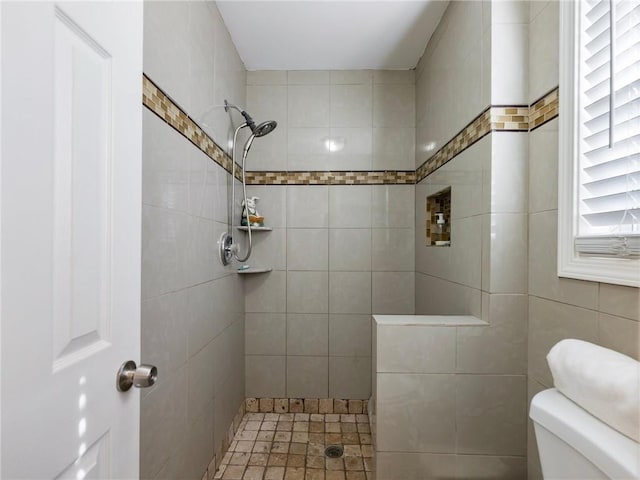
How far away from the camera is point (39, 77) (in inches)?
18.0

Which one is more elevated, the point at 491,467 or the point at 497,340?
the point at 497,340

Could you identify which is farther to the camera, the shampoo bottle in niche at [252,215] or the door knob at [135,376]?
the shampoo bottle in niche at [252,215]

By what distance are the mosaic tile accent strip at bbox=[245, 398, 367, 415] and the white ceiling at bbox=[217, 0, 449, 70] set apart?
2.33 meters

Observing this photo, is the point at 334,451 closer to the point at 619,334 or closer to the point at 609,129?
the point at 619,334

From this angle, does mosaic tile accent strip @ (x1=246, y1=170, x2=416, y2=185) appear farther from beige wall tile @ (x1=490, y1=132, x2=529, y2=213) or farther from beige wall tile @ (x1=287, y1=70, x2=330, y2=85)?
beige wall tile @ (x1=490, y1=132, x2=529, y2=213)

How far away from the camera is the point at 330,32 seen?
6.38 feet

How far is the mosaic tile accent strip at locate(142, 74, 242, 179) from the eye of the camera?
108 cm

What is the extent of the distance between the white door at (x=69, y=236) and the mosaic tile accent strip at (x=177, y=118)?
36cm

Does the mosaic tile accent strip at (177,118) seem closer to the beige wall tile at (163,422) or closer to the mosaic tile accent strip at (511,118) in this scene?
the beige wall tile at (163,422)

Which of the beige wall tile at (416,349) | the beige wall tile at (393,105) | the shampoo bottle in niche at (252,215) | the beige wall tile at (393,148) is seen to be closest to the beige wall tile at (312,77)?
the beige wall tile at (393,105)

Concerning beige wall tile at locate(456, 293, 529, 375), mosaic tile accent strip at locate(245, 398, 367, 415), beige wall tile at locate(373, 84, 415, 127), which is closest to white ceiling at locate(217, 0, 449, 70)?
beige wall tile at locate(373, 84, 415, 127)

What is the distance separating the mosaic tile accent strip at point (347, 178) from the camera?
7.75ft

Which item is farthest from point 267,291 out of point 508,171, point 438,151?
point 508,171

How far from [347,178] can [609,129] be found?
1.55 metres
